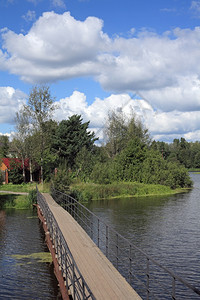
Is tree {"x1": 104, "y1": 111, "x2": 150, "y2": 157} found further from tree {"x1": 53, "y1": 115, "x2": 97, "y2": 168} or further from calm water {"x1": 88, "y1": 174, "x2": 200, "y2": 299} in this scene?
calm water {"x1": 88, "y1": 174, "x2": 200, "y2": 299}

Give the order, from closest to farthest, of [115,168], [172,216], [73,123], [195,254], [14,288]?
[14,288]
[195,254]
[172,216]
[115,168]
[73,123]

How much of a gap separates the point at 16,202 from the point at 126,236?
19497mm

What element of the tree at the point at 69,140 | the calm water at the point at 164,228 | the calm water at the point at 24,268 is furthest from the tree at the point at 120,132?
the calm water at the point at 24,268

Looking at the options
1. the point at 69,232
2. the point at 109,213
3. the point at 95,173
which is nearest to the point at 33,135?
the point at 95,173

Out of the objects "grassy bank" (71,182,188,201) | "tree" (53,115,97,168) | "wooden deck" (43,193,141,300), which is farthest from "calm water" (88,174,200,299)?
"tree" (53,115,97,168)

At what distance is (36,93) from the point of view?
182 feet

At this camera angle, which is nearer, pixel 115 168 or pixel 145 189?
pixel 145 189

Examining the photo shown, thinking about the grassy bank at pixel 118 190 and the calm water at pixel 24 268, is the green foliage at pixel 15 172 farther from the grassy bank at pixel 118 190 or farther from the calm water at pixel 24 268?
the calm water at pixel 24 268

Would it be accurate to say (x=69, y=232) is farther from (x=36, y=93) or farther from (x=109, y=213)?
(x=36, y=93)

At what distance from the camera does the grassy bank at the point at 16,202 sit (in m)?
38.6

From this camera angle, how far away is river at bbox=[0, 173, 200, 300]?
15.3 m

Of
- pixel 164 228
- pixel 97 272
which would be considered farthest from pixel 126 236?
pixel 97 272

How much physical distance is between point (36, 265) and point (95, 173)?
1366 inches

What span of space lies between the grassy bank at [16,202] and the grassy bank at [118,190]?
25.8 ft
